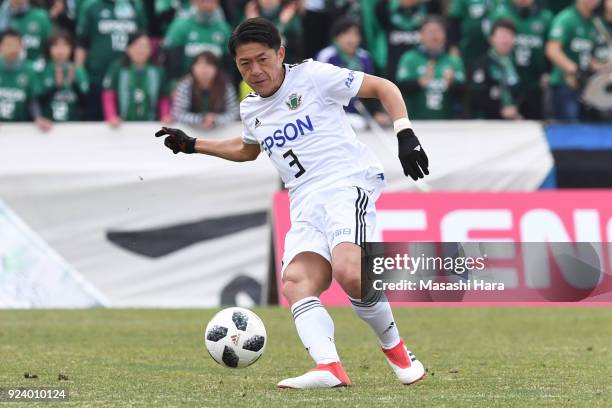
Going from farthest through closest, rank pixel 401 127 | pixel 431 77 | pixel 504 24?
pixel 504 24 < pixel 431 77 < pixel 401 127

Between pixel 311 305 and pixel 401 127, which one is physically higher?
pixel 401 127

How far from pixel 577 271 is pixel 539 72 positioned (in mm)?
10454

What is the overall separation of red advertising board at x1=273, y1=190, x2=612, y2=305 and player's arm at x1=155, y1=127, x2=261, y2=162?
656 centimetres

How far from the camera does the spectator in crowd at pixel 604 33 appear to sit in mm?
16938

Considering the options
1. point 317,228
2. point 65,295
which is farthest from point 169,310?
point 317,228

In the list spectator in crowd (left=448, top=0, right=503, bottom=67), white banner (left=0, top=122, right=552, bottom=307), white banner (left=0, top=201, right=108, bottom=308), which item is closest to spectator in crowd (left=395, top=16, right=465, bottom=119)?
spectator in crowd (left=448, top=0, right=503, bottom=67)

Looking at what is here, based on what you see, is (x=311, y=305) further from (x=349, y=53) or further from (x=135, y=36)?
(x=135, y=36)

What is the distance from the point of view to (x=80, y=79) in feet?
54.8

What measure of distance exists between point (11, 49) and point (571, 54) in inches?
Answer: 270

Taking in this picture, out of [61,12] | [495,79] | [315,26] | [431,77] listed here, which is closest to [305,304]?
[431,77]

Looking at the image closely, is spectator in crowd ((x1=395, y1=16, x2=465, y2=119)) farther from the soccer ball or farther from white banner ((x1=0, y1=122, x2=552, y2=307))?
the soccer ball

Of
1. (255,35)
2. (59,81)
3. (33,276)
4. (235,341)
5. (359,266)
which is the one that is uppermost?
(255,35)

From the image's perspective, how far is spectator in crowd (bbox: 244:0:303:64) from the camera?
1639cm

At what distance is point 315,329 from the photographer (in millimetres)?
7406
